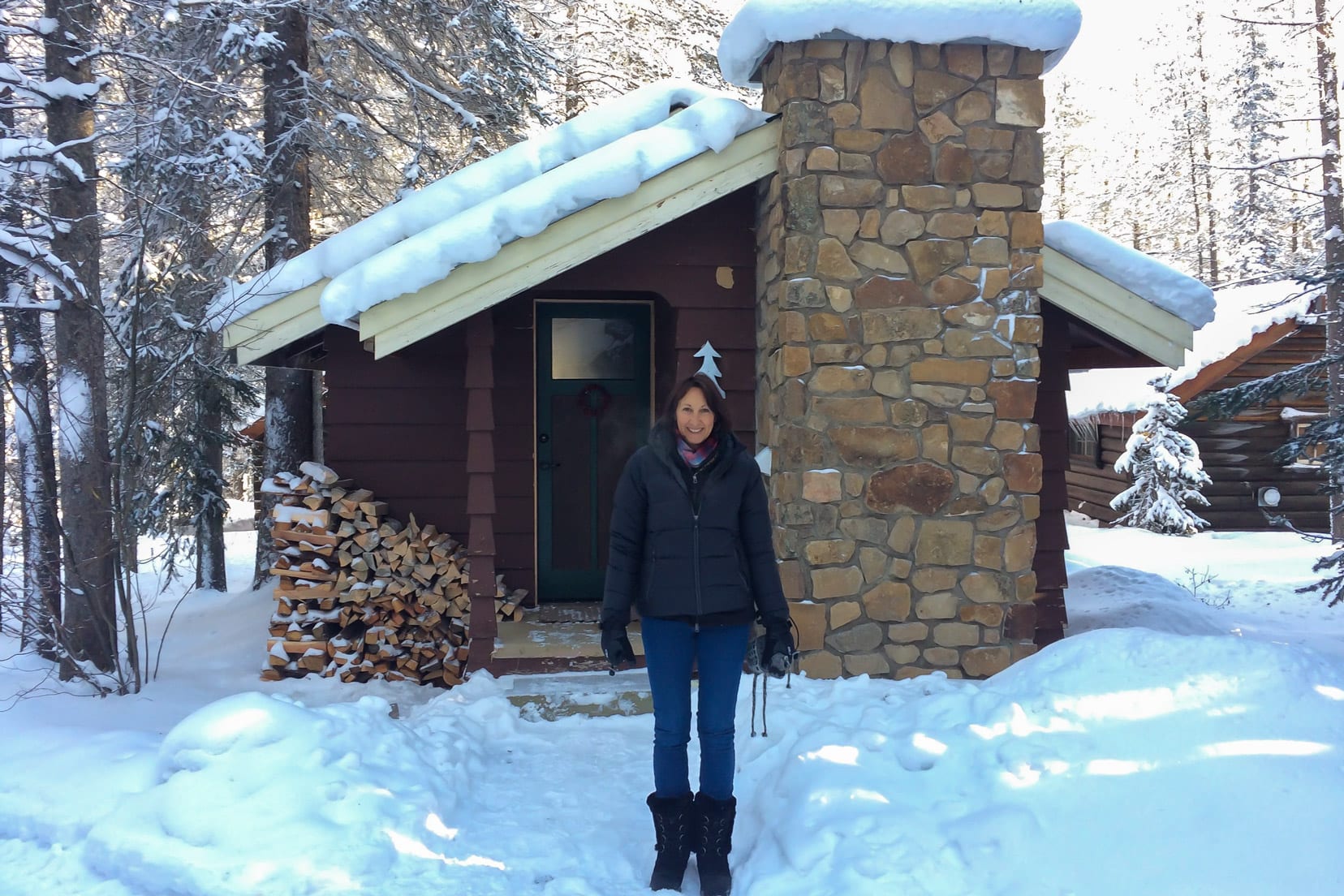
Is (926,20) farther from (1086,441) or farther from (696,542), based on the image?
(1086,441)

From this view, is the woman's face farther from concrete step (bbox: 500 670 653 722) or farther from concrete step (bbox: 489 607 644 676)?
concrete step (bbox: 489 607 644 676)

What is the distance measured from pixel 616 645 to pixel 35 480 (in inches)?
200

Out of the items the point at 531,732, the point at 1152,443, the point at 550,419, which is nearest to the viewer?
the point at 531,732

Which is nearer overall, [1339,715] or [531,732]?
[1339,715]

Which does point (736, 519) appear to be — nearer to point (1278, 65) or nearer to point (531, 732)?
point (531, 732)

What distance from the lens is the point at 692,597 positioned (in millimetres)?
3232

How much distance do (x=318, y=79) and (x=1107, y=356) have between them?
Result: 26.7ft

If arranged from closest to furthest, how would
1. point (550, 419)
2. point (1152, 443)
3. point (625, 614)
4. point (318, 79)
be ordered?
point (625, 614)
point (550, 419)
point (318, 79)
point (1152, 443)

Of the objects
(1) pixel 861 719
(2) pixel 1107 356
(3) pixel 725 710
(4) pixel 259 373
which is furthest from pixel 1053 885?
(4) pixel 259 373

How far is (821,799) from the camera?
3520 millimetres

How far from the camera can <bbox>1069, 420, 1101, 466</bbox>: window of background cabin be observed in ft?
63.6

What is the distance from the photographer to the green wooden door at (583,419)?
7211mm

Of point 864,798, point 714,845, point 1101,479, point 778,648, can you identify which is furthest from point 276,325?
point 1101,479

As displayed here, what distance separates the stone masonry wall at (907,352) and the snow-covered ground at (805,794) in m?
0.75
